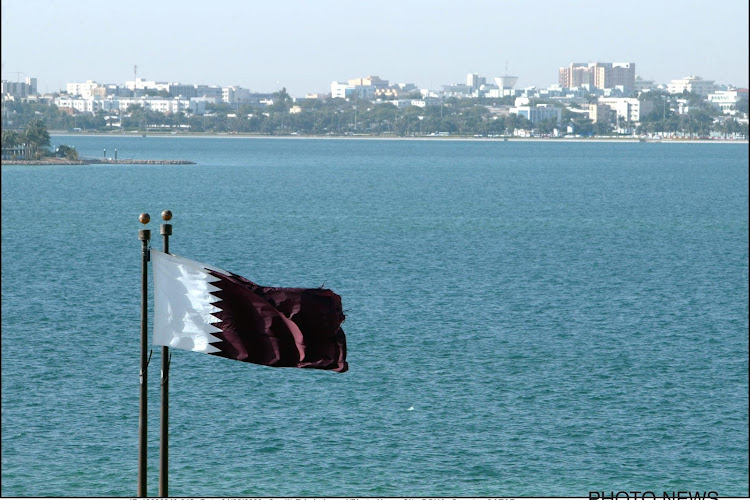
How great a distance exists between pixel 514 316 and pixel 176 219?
69867 millimetres

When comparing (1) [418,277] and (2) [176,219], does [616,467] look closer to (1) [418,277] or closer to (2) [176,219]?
(1) [418,277]

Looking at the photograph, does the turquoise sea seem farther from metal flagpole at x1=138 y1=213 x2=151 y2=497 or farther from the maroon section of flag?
the maroon section of flag

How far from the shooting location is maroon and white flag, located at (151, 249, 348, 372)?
21.5m

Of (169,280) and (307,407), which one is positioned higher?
(169,280)

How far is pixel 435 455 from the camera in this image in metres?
40.4

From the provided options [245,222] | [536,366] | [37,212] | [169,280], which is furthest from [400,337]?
[37,212]

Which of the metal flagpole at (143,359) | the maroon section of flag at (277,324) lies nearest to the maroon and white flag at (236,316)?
the maroon section of flag at (277,324)

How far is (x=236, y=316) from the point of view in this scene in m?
21.6

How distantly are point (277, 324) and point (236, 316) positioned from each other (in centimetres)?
72
